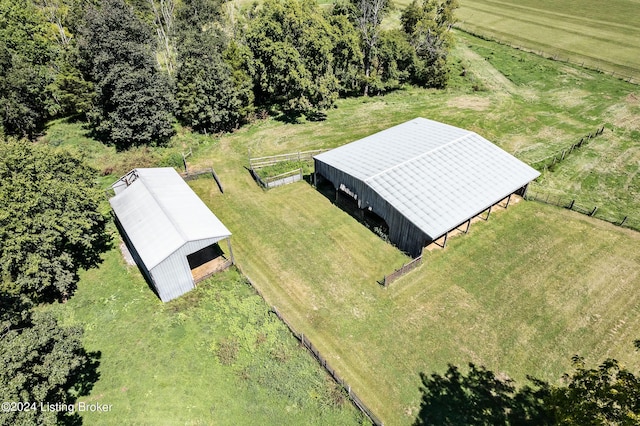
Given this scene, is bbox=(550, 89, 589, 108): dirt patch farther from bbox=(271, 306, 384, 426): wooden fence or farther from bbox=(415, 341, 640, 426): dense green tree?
bbox=(271, 306, 384, 426): wooden fence

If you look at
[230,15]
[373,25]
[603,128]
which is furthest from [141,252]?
[230,15]

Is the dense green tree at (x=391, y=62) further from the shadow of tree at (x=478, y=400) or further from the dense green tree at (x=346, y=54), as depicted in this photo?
the shadow of tree at (x=478, y=400)

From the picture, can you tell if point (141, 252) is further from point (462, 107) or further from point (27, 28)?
point (27, 28)

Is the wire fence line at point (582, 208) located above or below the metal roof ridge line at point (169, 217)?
below

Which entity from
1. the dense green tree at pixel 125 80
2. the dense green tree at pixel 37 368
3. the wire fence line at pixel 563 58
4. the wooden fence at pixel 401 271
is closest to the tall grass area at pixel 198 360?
the dense green tree at pixel 37 368

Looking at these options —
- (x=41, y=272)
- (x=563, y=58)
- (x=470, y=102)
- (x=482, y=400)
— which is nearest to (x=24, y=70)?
(x=41, y=272)
